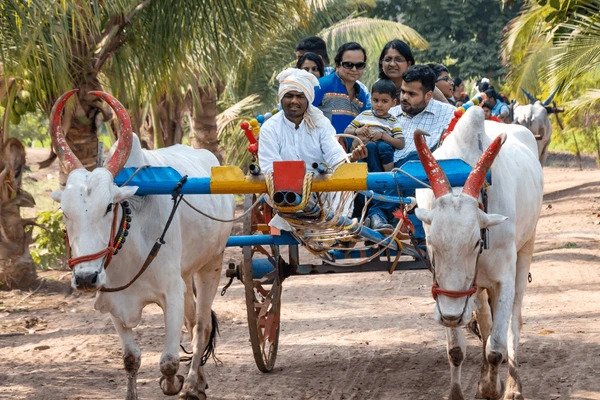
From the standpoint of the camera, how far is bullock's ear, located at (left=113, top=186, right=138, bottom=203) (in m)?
5.73

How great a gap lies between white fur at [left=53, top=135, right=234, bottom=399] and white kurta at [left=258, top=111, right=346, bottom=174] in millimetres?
652

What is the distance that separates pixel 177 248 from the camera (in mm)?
6477

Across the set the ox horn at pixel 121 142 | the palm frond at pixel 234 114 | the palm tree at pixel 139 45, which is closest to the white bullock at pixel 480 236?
the ox horn at pixel 121 142

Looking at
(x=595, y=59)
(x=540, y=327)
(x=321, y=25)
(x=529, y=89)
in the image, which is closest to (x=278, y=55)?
(x=321, y=25)

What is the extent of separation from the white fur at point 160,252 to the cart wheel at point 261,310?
0.22 meters

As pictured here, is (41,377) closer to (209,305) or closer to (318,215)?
(209,305)

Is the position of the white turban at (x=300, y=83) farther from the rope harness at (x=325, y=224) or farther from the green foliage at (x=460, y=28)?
the green foliage at (x=460, y=28)

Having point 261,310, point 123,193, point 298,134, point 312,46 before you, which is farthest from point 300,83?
point 312,46

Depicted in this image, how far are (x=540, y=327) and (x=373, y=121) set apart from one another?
8.53 ft

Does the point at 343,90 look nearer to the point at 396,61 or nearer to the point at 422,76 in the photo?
the point at 396,61

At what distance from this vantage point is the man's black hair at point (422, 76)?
735 cm

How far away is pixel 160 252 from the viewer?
6.30 m

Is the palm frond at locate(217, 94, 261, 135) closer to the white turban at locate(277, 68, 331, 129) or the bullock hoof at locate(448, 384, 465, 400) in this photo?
the white turban at locate(277, 68, 331, 129)

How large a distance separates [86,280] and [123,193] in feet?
1.74
